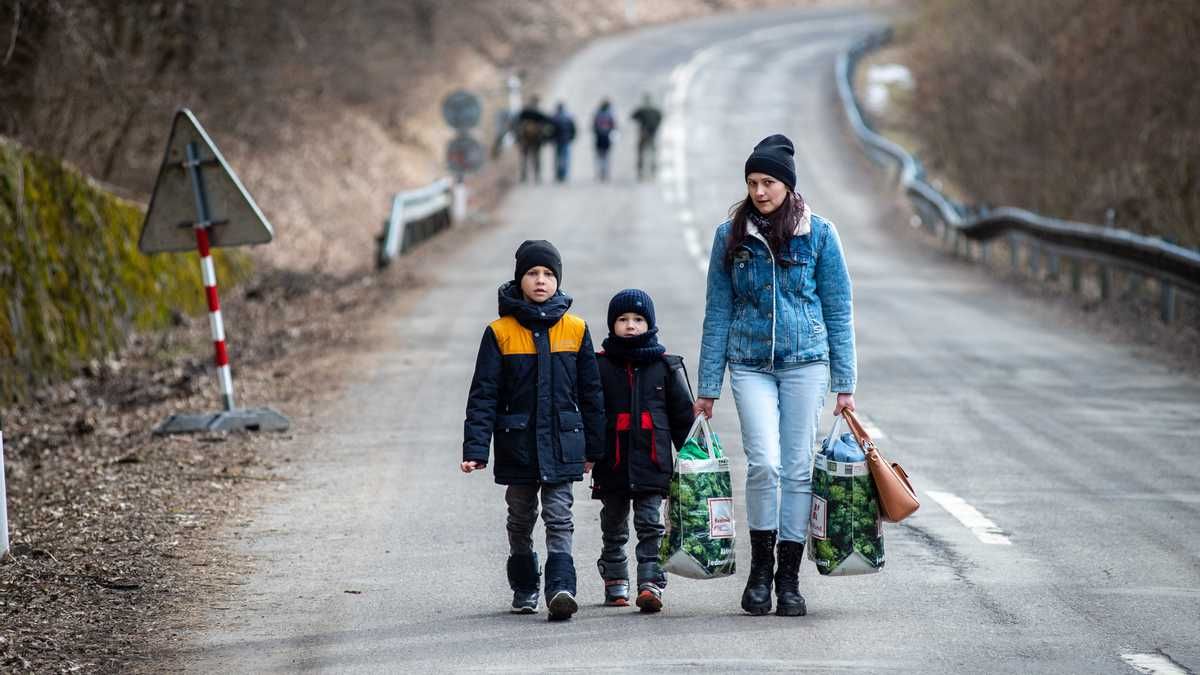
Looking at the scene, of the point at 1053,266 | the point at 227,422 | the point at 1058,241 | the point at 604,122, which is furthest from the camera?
the point at 604,122

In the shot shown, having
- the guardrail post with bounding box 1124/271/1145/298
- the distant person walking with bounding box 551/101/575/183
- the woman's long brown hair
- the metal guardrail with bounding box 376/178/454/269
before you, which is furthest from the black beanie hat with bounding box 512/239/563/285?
the distant person walking with bounding box 551/101/575/183

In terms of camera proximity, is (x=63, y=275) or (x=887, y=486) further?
(x=63, y=275)

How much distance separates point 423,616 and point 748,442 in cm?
148

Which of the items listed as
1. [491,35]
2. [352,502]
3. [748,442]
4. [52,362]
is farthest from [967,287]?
[491,35]

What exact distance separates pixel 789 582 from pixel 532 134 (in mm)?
33031

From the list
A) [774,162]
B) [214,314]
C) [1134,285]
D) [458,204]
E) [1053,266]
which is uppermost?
[774,162]

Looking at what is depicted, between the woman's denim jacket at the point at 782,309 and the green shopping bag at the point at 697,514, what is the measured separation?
254 mm

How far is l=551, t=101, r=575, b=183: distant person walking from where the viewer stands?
39.3 metres

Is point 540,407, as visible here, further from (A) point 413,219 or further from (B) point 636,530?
(A) point 413,219

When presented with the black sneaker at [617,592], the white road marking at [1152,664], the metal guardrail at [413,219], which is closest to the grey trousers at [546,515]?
the black sneaker at [617,592]

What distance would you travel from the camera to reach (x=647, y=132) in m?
40.2

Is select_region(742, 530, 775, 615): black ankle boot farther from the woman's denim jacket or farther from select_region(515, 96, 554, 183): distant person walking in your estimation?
select_region(515, 96, 554, 183): distant person walking

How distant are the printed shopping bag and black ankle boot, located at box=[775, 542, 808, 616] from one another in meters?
0.10

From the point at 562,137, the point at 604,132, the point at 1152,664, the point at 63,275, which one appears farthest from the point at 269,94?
the point at 1152,664
